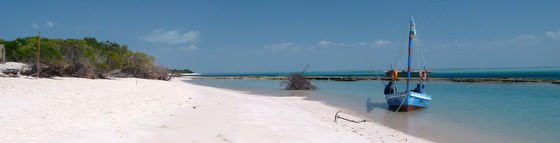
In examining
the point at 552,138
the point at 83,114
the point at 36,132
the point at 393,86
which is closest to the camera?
the point at 36,132

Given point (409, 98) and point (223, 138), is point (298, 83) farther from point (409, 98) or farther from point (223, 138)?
point (223, 138)

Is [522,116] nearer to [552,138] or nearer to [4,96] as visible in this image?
[552,138]

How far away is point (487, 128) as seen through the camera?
10.8 metres

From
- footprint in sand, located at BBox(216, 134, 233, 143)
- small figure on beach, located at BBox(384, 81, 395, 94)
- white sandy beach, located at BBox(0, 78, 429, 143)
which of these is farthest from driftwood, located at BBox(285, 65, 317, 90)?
footprint in sand, located at BBox(216, 134, 233, 143)

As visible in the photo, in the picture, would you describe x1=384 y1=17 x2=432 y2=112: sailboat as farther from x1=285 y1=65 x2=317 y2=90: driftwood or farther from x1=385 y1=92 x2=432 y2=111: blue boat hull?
x1=285 y1=65 x2=317 y2=90: driftwood

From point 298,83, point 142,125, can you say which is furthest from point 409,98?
point 298,83

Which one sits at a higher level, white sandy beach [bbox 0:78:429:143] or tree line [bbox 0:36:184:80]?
tree line [bbox 0:36:184:80]

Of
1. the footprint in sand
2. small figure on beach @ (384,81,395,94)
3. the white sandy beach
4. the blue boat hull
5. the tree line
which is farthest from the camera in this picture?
the tree line

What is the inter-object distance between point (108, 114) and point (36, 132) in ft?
8.11

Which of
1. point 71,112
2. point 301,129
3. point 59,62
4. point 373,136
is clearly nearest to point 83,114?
point 71,112

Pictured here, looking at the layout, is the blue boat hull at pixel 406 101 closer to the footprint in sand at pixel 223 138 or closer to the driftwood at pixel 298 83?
the footprint in sand at pixel 223 138

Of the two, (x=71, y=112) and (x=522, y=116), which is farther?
(x=522, y=116)

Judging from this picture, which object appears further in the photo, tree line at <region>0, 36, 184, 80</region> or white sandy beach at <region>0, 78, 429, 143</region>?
tree line at <region>0, 36, 184, 80</region>

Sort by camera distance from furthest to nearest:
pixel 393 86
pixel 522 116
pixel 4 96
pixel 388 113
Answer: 1. pixel 393 86
2. pixel 388 113
3. pixel 522 116
4. pixel 4 96
